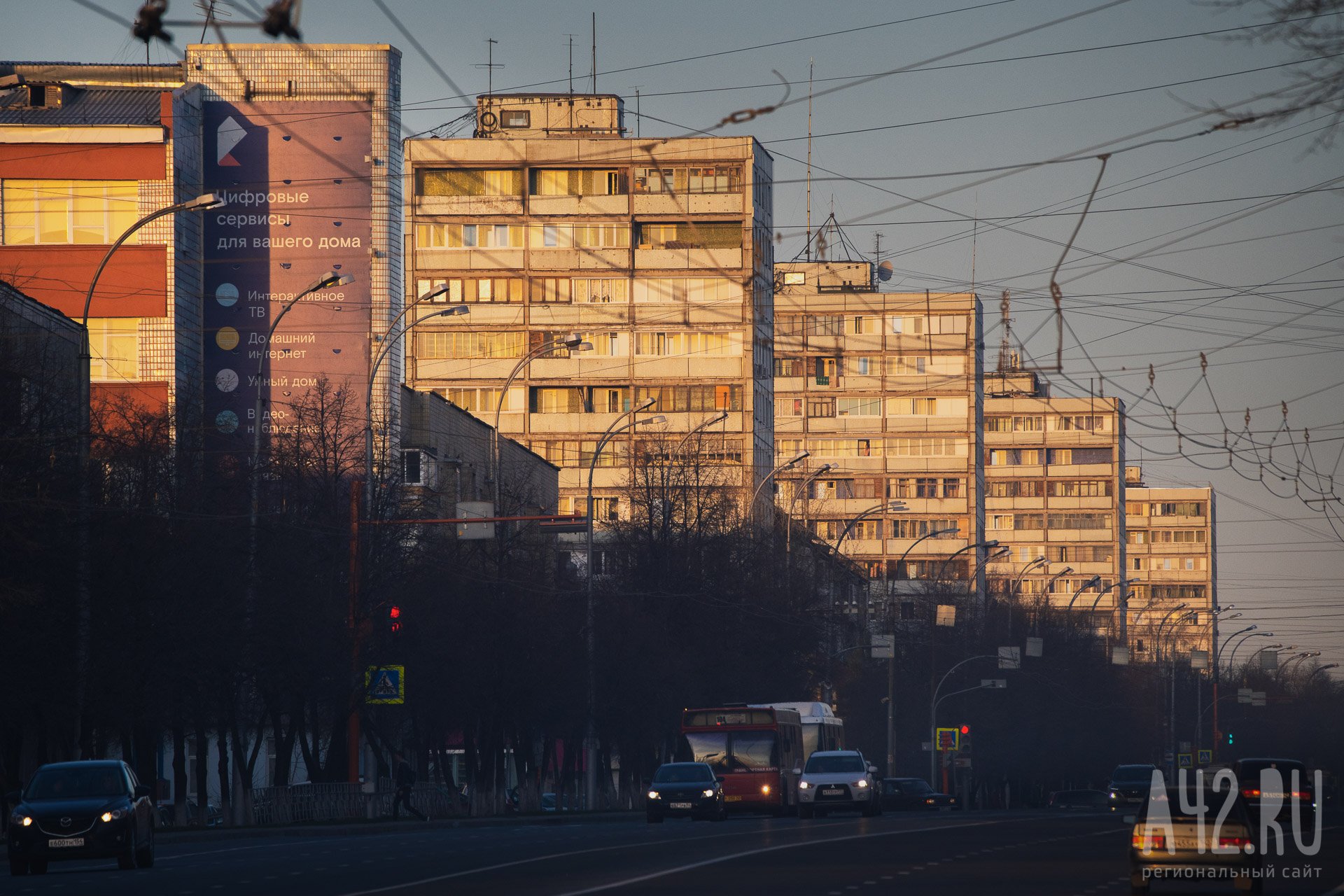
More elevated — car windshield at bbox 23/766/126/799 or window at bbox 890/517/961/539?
window at bbox 890/517/961/539

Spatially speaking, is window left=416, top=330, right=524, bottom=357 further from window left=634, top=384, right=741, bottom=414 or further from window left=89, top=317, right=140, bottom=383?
window left=89, top=317, right=140, bottom=383

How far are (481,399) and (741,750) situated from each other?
2568 inches

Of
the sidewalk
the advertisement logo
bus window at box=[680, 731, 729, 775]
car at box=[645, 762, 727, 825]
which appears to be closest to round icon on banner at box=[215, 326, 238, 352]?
the advertisement logo

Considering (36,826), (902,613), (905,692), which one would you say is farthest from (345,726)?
(902,613)

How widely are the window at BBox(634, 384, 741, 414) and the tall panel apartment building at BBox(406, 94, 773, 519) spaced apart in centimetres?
9

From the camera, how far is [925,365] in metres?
150

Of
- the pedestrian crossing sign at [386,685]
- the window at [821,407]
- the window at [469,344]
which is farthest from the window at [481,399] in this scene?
the pedestrian crossing sign at [386,685]

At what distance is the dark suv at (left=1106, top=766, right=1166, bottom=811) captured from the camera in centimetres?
6231

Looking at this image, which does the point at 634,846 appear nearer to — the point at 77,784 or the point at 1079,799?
the point at 77,784

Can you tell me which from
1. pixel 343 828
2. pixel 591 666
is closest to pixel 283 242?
pixel 591 666

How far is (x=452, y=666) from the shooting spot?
1919 inches

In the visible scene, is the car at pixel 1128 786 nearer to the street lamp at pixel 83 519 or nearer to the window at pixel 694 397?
the street lamp at pixel 83 519

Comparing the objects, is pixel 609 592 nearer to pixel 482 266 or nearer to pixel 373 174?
pixel 373 174

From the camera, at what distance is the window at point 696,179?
114 meters
